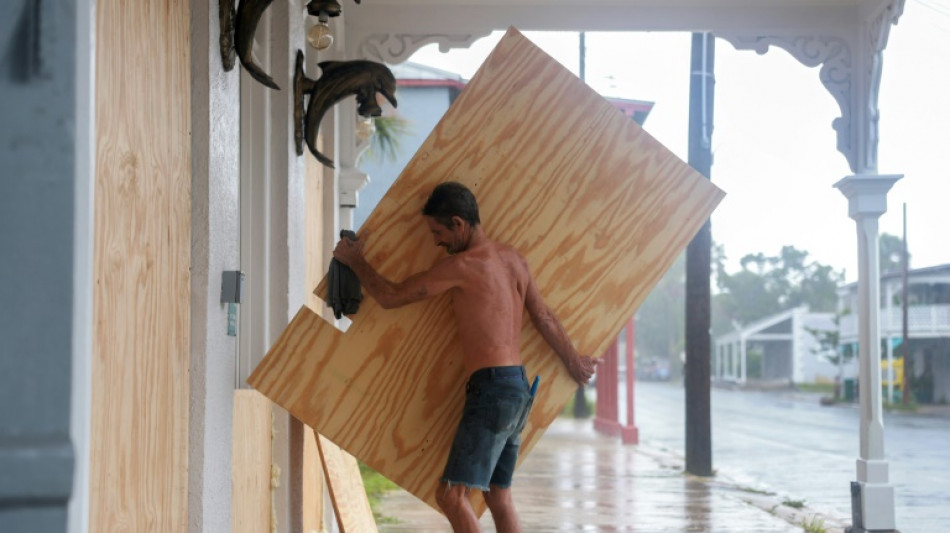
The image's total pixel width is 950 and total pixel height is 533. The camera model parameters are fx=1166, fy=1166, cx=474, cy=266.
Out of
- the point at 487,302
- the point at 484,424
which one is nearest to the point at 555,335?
the point at 487,302

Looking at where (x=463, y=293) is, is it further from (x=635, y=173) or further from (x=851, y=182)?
(x=851, y=182)

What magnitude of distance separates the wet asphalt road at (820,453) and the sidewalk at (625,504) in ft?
2.33

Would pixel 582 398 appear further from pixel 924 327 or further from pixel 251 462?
pixel 251 462

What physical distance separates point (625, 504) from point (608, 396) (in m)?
10.8

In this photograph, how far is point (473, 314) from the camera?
444 cm

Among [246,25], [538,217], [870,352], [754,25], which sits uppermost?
[754,25]

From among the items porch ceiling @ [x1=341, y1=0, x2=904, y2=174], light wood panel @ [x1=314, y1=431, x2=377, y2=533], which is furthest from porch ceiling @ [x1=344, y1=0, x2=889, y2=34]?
light wood panel @ [x1=314, y1=431, x2=377, y2=533]

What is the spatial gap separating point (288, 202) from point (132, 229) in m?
2.52

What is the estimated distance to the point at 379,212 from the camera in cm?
453

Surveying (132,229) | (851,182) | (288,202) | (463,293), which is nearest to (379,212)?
(463,293)

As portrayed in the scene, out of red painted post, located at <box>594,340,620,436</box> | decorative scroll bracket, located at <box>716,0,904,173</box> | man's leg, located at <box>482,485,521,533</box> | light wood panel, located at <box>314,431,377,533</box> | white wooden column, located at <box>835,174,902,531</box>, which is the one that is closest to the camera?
man's leg, located at <box>482,485,521,533</box>

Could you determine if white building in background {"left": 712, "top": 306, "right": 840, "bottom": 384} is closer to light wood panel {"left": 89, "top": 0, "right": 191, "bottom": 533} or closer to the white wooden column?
the white wooden column

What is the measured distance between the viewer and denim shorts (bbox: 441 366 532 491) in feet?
14.3

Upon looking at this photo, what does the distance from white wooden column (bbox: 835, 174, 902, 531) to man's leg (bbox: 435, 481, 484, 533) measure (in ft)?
15.1
